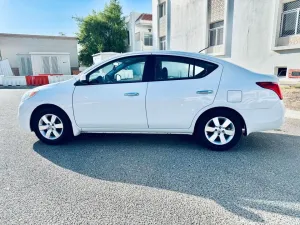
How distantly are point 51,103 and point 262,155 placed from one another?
12.4ft

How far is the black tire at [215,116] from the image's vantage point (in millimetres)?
3670

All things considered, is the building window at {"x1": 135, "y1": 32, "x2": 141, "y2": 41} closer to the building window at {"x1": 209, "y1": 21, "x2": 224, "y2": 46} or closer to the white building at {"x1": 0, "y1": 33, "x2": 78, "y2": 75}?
the white building at {"x1": 0, "y1": 33, "x2": 78, "y2": 75}

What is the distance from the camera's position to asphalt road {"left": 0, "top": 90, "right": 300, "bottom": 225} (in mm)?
2199

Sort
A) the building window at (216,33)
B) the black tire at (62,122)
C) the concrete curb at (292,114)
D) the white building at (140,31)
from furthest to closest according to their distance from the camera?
1. the white building at (140,31)
2. the building window at (216,33)
3. the concrete curb at (292,114)
4. the black tire at (62,122)

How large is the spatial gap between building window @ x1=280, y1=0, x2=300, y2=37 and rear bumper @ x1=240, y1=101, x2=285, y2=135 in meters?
8.90

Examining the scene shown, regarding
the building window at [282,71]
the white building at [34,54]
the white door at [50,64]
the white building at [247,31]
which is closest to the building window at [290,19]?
the white building at [247,31]

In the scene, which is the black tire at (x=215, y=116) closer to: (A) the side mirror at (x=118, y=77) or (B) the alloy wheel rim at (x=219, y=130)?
(B) the alloy wheel rim at (x=219, y=130)

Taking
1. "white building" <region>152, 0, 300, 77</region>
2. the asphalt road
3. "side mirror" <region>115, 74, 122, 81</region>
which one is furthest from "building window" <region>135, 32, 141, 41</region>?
the asphalt road

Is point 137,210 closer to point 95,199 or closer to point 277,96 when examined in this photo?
point 95,199

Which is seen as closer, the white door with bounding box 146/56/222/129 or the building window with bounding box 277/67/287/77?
the white door with bounding box 146/56/222/129

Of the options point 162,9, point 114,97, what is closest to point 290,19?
point 114,97

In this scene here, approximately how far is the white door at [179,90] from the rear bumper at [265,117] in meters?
0.69

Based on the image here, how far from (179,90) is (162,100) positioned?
1.09 feet

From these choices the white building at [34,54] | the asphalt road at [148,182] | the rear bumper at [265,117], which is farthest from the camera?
the white building at [34,54]
